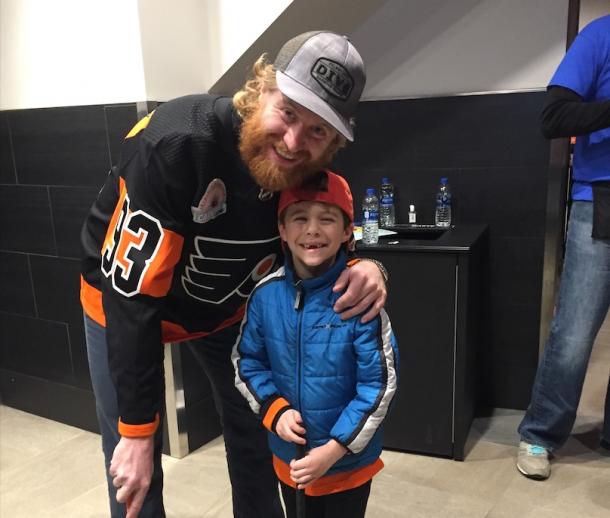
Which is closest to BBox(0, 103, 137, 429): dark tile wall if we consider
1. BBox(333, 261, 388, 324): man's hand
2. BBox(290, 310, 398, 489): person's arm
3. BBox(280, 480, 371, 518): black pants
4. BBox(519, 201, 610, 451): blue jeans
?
BBox(333, 261, 388, 324): man's hand

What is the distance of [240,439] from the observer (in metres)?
1.54

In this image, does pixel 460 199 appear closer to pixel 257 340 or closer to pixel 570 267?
pixel 570 267

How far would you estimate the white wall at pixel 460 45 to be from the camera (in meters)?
2.23

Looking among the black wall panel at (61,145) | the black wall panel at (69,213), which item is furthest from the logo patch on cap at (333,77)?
the black wall panel at (69,213)

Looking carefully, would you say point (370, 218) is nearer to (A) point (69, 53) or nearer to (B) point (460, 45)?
(B) point (460, 45)

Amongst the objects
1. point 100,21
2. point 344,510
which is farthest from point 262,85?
point 100,21

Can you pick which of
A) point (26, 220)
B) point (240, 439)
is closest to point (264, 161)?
point (240, 439)

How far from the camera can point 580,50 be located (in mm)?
1831

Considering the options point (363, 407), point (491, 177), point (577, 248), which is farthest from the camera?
point (491, 177)

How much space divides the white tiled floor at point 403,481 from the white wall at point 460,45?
1359mm

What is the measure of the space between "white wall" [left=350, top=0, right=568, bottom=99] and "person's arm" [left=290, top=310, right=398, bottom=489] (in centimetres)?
151

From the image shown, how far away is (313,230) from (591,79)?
1.20 meters

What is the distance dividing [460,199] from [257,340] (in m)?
1.42

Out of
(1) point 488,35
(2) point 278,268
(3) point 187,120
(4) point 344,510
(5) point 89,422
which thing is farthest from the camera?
(5) point 89,422
